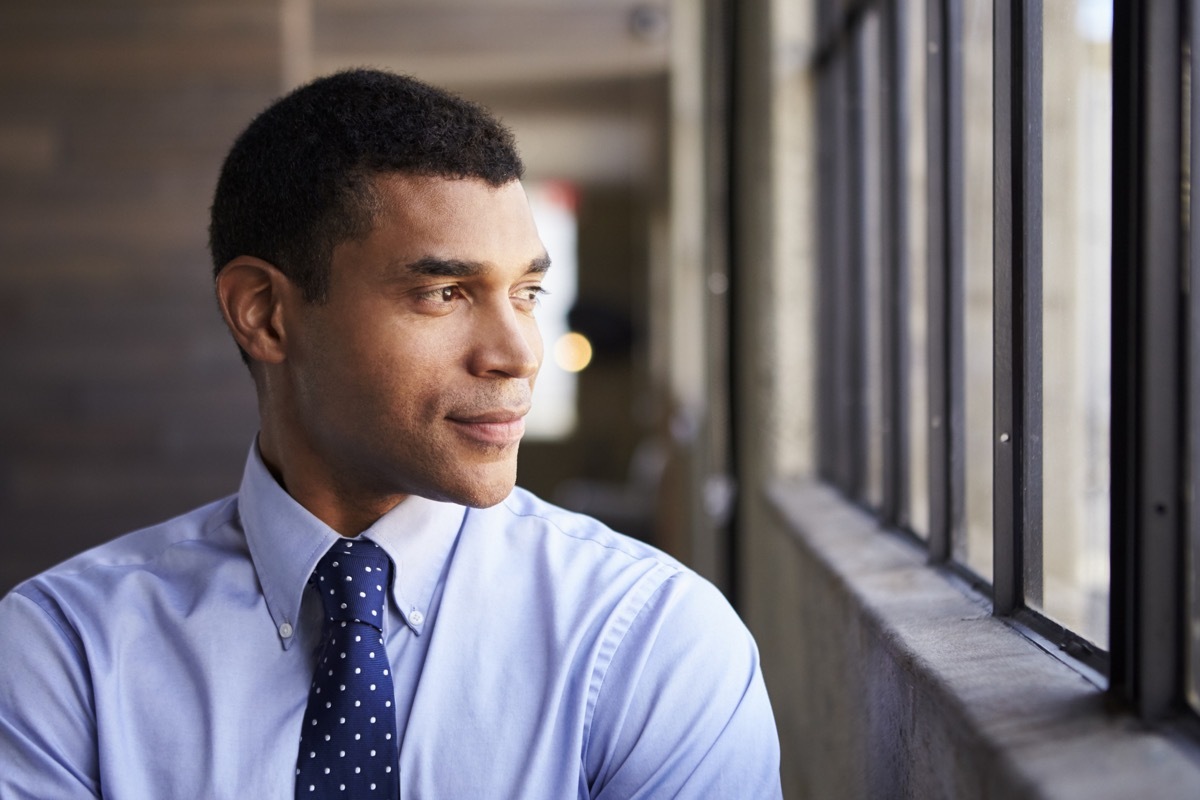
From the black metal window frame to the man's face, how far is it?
0.48m

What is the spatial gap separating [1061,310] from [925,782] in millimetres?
962

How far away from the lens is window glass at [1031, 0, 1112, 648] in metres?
1.32

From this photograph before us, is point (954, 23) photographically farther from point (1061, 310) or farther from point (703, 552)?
point (703, 552)

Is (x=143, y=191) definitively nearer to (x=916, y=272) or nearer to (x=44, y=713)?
(x=916, y=272)

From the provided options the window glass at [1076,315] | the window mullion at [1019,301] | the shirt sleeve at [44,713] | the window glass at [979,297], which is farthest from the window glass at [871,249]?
the shirt sleeve at [44,713]

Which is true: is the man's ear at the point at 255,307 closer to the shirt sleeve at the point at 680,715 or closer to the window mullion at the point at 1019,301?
the shirt sleeve at the point at 680,715

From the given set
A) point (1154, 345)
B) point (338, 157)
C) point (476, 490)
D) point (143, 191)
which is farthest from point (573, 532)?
point (143, 191)

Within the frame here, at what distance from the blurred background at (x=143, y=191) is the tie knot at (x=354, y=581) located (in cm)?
283

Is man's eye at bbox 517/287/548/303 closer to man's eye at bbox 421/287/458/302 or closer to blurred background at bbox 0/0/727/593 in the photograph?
man's eye at bbox 421/287/458/302

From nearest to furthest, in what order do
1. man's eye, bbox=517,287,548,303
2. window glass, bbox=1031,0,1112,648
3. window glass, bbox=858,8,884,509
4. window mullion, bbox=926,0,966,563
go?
1. man's eye, bbox=517,287,548,303
2. window glass, bbox=1031,0,1112,648
3. window mullion, bbox=926,0,966,563
4. window glass, bbox=858,8,884,509

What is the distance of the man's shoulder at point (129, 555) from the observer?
1105mm

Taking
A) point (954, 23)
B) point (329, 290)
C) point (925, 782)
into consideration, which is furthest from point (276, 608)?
point (954, 23)

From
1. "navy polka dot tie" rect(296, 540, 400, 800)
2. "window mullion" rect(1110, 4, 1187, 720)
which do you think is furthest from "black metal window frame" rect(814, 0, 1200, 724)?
"navy polka dot tie" rect(296, 540, 400, 800)

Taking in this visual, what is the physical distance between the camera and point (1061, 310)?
178 centimetres
